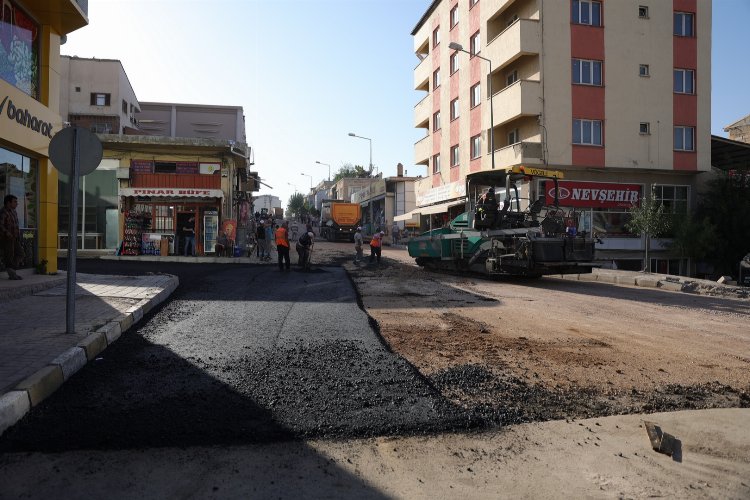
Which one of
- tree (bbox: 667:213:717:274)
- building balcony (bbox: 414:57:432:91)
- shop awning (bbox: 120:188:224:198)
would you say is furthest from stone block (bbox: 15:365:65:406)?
building balcony (bbox: 414:57:432:91)

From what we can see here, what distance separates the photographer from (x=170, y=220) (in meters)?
23.0

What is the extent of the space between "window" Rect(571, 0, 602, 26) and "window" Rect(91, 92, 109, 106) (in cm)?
2896

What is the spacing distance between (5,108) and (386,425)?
9.95 meters

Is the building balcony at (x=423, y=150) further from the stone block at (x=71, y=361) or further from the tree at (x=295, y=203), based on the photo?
the tree at (x=295, y=203)

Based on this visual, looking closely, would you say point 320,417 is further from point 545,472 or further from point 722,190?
point 722,190

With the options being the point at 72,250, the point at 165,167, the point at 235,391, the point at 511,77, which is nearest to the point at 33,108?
the point at 72,250

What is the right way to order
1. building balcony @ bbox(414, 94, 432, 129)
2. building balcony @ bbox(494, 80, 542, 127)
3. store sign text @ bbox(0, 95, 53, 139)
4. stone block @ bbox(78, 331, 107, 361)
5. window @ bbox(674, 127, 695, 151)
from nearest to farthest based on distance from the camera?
stone block @ bbox(78, 331, 107, 361), store sign text @ bbox(0, 95, 53, 139), building balcony @ bbox(494, 80, 542, 127), window @ bbox(674, 127, 695, 151), building balcony @ bbox(414, 94, 432, 129)

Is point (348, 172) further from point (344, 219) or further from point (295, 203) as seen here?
point (344, 219)

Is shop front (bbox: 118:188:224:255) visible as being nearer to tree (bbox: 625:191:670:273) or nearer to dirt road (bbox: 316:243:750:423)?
dirt road (bbox: 316:243:750:423)

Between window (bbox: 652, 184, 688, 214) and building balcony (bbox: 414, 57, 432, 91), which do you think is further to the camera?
building balcony (bbox: 414, 57, 432, 91)

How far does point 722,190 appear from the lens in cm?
2523

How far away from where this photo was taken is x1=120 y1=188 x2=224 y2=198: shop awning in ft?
72.9

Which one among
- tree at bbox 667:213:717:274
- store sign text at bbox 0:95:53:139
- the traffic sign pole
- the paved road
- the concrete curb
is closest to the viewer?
the paved road

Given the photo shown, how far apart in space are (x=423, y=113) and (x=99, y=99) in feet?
70.0
